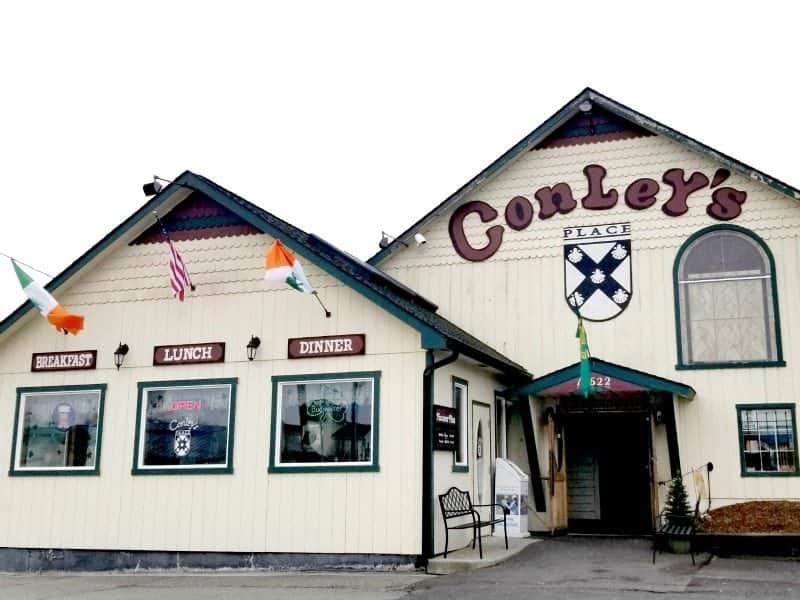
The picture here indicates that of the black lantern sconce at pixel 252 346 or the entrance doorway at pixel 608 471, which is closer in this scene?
the black lantern sconce at pixel 252 346

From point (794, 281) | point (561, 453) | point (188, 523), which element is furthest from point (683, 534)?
point (188, 523)

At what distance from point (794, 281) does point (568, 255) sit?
409cm

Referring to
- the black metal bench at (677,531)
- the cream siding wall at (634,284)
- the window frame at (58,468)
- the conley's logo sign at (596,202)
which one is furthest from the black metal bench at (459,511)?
the conley's logo sign at (596,202)

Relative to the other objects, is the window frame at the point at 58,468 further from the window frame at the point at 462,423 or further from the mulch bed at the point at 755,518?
the mulch bed at the point at 755,518

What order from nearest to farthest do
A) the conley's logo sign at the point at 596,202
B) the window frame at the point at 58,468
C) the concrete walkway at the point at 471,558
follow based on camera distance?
the concrete walkway at the point at 471,558, the window frame at the point at 58,468, the conley's logo sign at the point at 596,202

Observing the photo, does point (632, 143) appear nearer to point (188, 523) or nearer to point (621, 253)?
point (621, 253)

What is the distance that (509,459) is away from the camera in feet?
57.5

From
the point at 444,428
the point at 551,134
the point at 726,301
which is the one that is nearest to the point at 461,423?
the point at 444,428

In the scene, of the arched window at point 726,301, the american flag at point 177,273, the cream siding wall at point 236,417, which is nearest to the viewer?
the cream siding wall at point 236,417

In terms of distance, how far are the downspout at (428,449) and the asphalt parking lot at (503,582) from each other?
1.84ft

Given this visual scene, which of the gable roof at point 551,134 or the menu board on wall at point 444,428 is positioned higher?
the gable roof at point 551,134

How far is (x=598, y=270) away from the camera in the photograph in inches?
708

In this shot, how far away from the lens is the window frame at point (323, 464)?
13.4 m

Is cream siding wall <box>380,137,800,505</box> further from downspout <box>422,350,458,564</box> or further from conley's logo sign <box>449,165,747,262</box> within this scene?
downspout <box>422,350,458,564</box>
